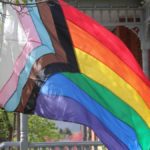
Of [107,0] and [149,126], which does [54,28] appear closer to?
[149,126]

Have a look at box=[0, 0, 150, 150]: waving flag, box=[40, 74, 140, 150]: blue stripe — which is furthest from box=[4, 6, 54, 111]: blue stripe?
box=[40, 74, 140, 150]: blue stripe

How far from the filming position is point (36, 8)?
7.16 meters

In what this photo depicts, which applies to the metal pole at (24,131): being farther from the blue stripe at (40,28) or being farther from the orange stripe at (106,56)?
the orange stripe at (106,56)

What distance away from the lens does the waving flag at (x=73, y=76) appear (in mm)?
6832

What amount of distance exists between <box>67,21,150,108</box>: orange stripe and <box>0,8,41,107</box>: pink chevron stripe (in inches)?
19.7

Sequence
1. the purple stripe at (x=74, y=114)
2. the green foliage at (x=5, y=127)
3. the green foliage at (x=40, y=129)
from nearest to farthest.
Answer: the purple stripe at (x=74, y=114) → the green foliage at (x=5, y=127) → the green foliage at (x=40, y=129)

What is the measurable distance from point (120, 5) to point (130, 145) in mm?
7239

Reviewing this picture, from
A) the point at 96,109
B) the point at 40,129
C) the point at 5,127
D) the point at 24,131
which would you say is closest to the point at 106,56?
the point at 96,109

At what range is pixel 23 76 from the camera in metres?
6.93


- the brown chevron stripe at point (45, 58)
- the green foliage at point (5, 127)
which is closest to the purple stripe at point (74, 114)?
the brown chevron stripe at point (45, 58)

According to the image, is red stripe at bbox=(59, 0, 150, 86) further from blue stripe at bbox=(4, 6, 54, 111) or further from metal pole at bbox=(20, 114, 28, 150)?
metal pole at bbox=(20, 114, 28, 150)

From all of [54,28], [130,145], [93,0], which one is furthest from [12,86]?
[93,0]

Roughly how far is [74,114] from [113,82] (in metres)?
0.66

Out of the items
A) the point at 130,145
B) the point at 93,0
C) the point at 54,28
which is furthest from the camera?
the point at 93,0
